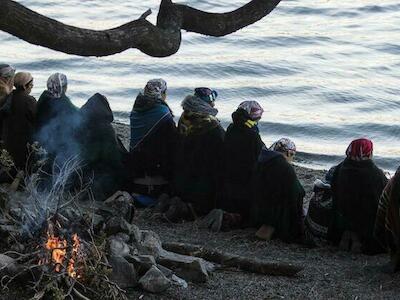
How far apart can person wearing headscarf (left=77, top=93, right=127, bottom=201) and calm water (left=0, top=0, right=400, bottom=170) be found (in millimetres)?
5372

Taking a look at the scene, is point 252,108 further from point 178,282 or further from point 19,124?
point 178,282

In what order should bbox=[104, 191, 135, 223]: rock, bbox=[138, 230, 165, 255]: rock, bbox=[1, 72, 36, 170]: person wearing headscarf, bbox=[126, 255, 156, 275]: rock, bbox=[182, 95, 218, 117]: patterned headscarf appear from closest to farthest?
bbox=[126, 255, 156, 275]: rock, bbox=[138, 230, 165, 255]: rock, bbox=[104, 191, 135, 223]: rock, bbox=[182, 95, 218, 117]: patterned headscarf, bbox=[1, 72, 36, 170]: person wearing headscarf

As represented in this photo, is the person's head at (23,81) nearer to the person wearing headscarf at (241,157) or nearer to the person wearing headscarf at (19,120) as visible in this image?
the person wearing headscarf at (19,120)

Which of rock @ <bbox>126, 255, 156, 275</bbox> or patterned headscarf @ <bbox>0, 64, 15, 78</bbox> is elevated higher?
patterned headscarf @ <bbox>0, 64, 15, 78</bbox>

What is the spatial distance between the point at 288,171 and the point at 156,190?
4.99 feet

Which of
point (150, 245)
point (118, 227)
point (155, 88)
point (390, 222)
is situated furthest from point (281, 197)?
point (118, 227)

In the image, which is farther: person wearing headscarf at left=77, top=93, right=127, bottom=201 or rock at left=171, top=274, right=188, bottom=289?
person wearing headscarf at left=77, top=93, right=127, bottom=201

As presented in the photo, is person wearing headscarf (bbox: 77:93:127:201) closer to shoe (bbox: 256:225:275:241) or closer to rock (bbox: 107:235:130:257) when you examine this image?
shoe (bbox: 256:225:275:241)

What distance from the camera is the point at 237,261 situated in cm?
767

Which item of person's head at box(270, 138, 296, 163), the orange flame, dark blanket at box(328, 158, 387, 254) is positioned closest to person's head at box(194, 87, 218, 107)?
person's head at box(270, 138, 296, 163)

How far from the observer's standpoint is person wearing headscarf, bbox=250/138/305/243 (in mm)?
8930

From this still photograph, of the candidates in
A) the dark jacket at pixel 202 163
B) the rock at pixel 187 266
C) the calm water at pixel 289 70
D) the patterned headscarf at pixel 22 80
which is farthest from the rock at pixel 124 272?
the calm water at pixel 289 70

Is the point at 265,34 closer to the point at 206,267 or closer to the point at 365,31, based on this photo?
the point at 365,31

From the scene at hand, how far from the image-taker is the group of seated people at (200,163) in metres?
8.71
